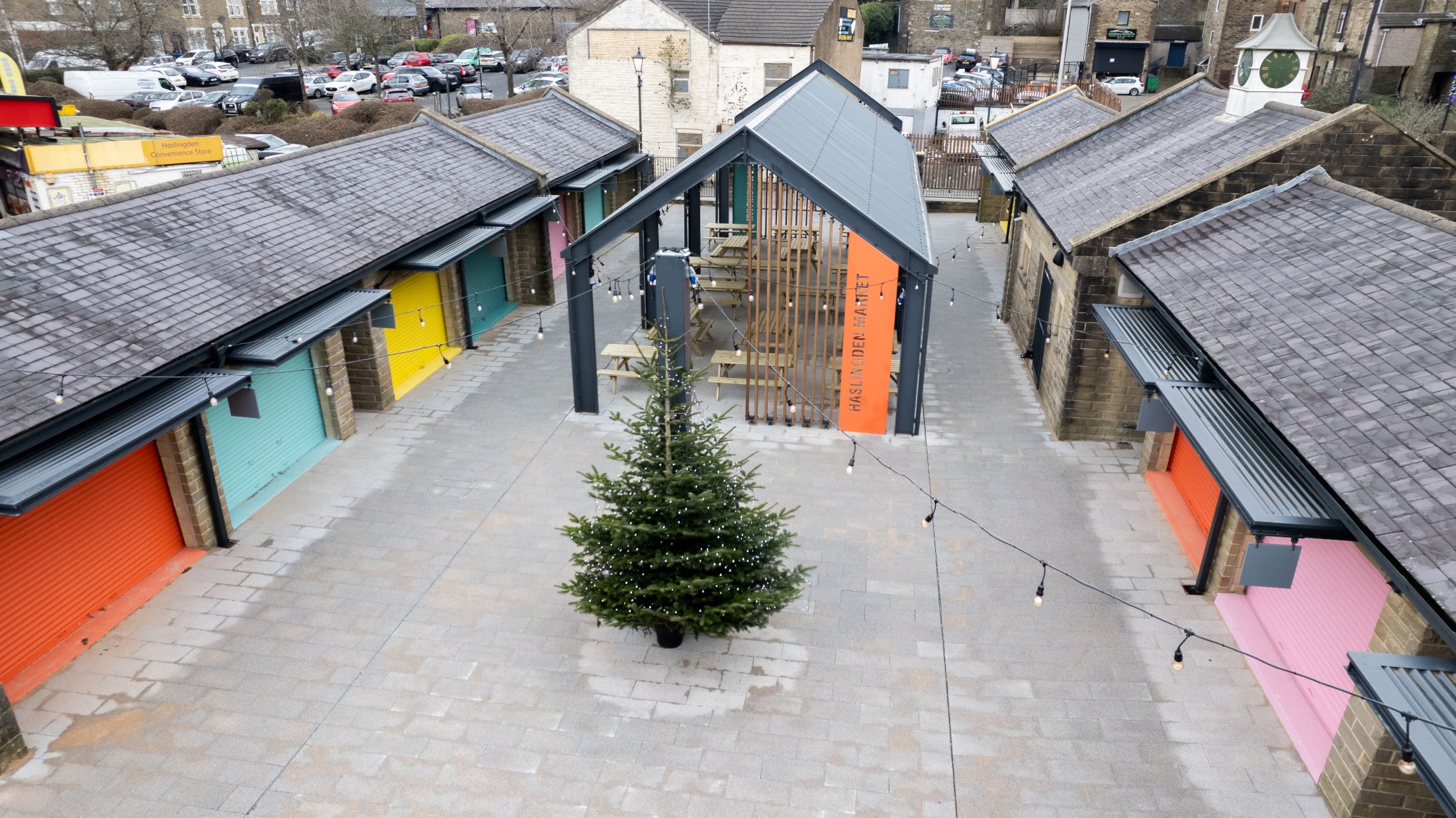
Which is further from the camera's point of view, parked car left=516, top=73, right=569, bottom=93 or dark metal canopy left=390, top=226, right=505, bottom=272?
parked car left=516, top=73, right=569, bottom=93

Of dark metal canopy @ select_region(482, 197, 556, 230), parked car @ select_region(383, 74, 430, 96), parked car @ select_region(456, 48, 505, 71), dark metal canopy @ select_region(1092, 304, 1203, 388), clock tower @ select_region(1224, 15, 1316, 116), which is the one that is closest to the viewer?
dark metal canopy @ select_region(1092, 304, 1203, 388)

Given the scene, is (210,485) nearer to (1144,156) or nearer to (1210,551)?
(1210,551)

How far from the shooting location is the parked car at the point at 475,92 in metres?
46.5

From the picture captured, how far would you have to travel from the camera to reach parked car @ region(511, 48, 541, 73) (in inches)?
2218

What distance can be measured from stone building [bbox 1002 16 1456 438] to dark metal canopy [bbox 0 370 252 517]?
36.4 feet

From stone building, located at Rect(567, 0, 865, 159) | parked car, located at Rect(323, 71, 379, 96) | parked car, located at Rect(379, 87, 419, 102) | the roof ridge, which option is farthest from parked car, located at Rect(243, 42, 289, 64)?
the roof ridge

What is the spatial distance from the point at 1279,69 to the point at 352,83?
46.0 m

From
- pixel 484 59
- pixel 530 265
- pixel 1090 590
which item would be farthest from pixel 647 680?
pixel 484 59

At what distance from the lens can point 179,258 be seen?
36.1ft

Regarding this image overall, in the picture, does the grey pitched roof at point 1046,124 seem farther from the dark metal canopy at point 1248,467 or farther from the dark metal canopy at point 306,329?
the dark metal canopy at point 306,329

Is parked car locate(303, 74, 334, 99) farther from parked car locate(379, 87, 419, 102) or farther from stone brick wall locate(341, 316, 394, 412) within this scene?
stone brick wall locate(341, 316, 394, 412)

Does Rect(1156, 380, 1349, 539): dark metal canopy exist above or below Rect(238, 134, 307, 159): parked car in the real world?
above

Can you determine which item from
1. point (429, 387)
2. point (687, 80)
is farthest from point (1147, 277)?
point (687, 80)

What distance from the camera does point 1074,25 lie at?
52.4 meters
